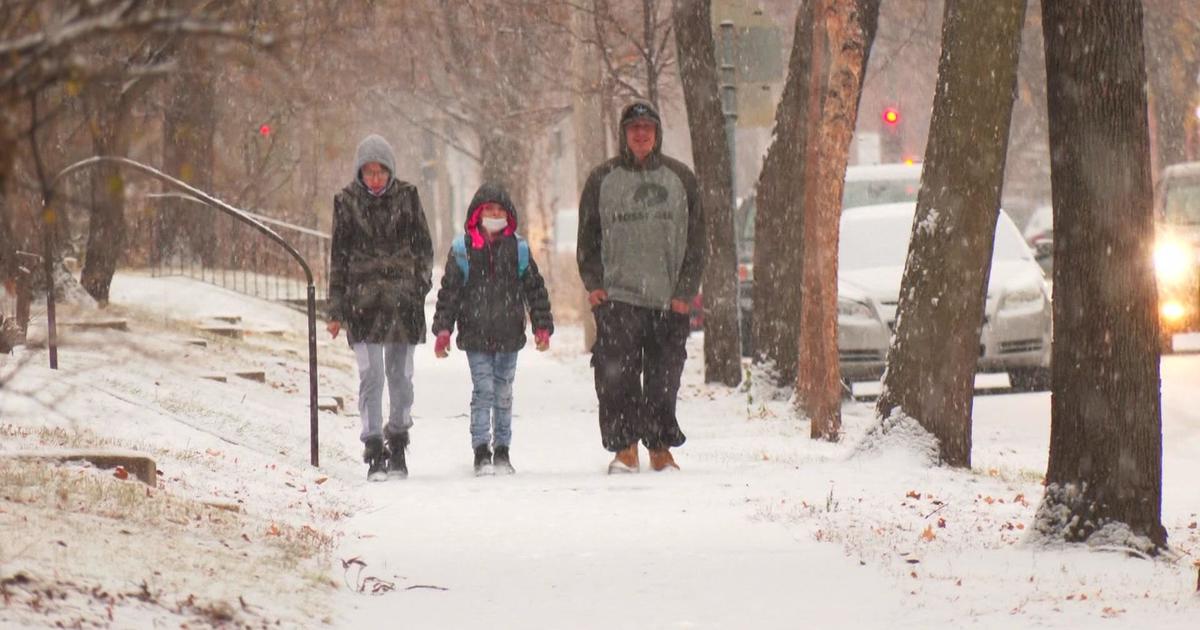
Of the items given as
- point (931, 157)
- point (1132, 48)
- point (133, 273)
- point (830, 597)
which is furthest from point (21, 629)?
point (133, 273)

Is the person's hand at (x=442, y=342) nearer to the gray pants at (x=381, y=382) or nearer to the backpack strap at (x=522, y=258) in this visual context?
the gray pants at (x=381, y=382)

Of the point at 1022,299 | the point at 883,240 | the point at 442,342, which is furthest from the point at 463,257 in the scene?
the point at 883,240

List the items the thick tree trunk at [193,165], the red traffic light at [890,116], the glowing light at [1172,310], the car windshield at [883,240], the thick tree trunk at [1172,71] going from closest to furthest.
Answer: the car windshield at [883,240] < the glowing light at [1172,310] < the thick tree trunk at [193,165] < the red traffic light at [890,116] < the thick tree trunk at [1172,71]

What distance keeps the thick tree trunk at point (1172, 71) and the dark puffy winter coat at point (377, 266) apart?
2130cm

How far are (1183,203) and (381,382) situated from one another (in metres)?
12.6

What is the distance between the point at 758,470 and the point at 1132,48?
3769 millimetres

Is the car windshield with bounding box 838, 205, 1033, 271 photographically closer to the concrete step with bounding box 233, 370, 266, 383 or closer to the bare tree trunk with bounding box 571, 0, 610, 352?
the concrete step with bounding box 233, 370, 266, 383

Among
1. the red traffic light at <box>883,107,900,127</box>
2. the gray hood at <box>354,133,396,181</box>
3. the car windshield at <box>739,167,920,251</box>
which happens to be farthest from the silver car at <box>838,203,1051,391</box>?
the red traffic light at <box>883,107,900,127</box>

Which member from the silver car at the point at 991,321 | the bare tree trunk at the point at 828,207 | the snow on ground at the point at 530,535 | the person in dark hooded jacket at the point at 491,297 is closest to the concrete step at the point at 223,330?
the snow on ground at the point at 530,535

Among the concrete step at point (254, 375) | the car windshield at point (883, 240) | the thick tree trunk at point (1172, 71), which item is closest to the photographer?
the concrete step at point (254, 375)

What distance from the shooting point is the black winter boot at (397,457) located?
1060cm

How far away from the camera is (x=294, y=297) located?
27406mm

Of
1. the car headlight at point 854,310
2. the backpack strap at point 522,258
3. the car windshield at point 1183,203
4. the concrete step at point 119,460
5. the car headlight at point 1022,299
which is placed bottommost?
the concrete step at point 119,460

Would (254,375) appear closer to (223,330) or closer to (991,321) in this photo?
(223,330)
